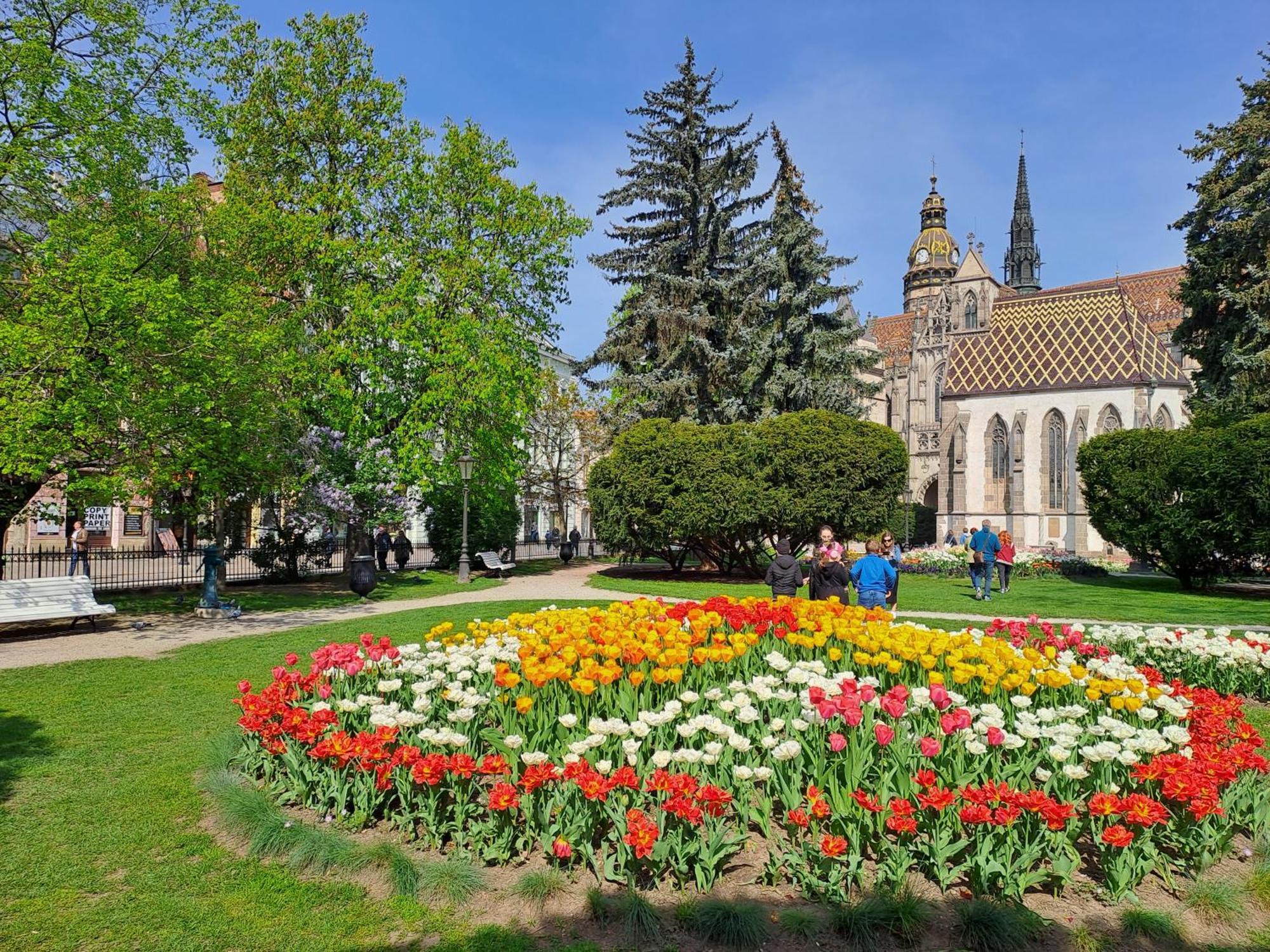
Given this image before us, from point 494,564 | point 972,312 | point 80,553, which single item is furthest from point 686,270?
point 972,312

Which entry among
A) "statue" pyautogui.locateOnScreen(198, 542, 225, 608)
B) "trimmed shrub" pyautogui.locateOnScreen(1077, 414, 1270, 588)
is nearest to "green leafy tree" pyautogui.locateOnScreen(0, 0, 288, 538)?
"statue" pyautogui.locateOnScreen(198, 542, 225, 608)

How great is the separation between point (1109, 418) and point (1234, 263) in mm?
27037

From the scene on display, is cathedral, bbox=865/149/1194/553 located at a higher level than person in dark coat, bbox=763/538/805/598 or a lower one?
higher

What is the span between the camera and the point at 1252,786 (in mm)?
4496

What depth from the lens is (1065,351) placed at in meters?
53.0

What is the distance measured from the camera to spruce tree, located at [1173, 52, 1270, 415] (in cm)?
2358

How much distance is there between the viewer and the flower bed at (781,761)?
3838mm

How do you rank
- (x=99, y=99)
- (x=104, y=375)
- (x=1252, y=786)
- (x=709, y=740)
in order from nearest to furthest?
(x=1252, y=786)
(x=709, y=740)
(x=104, y=375)
(x=99, y=99)

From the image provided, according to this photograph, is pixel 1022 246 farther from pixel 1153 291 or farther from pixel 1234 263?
pixel 1234 263

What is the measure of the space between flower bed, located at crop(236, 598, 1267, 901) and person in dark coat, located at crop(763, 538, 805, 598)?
418cm

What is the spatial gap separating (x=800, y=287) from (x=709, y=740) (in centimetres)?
2465

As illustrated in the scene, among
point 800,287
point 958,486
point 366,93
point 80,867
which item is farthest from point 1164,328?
point 80,867

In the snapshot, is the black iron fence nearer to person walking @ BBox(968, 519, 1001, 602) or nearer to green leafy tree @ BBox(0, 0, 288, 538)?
green leafy tree @ BBox(0, 0, 288, 538)

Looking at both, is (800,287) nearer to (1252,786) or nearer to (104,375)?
(104,375)
